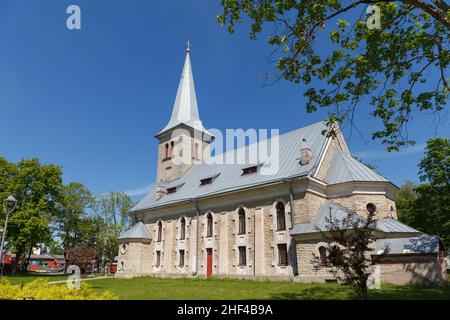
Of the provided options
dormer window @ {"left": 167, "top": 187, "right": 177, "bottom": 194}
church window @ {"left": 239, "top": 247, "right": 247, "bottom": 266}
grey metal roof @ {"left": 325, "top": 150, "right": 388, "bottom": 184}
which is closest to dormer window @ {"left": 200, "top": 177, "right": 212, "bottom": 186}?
dormer window @ {"left": 167, "top": 187, "right": 177, "bottom": 194}

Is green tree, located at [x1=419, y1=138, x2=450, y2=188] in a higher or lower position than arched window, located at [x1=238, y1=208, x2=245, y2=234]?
higher

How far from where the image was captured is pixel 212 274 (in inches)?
1091

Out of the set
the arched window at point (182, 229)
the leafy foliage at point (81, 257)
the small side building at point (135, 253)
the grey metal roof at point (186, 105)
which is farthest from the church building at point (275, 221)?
the leafy foliage at point (81, 257)

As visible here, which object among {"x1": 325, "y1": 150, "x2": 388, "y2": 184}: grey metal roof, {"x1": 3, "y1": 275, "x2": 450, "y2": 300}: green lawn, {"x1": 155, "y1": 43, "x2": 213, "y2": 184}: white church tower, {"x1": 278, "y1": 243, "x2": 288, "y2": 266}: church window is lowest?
{"x1": 3, "y1": 275, "x2": 450, "y2": 300}: green lawn

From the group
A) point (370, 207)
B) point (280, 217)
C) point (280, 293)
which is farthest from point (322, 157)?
point (280, 293)

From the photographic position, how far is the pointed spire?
139 feet

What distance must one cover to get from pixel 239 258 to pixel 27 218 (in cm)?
2633

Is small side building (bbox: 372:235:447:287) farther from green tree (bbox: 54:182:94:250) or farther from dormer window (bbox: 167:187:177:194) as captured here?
green tree (bbox: 54:182:94:250)

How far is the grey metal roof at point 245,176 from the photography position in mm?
26016

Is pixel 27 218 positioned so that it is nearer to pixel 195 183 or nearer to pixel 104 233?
pixel 104 233

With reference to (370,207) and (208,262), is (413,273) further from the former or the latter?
(208,262)

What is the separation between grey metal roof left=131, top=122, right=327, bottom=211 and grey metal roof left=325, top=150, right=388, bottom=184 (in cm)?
206

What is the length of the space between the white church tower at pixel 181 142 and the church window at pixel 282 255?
1913cm
